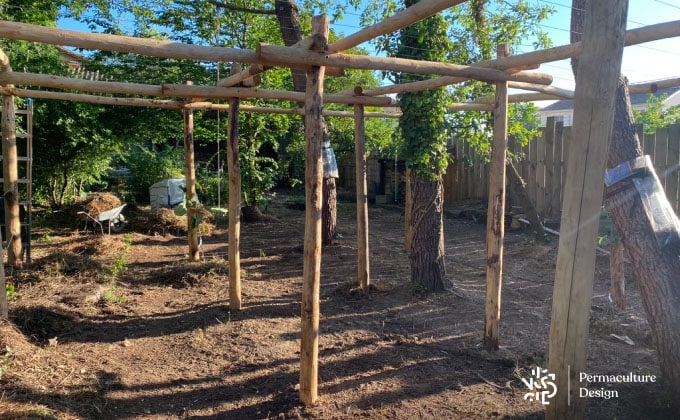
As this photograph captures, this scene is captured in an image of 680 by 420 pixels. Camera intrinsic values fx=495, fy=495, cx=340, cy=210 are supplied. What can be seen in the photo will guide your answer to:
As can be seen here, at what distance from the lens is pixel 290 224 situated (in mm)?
12055

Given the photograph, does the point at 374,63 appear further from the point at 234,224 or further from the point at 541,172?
the point at 541,172

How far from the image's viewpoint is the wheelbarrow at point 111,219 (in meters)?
9.55

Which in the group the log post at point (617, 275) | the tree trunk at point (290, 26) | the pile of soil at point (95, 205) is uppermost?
the tree trunk at point (290, 26)

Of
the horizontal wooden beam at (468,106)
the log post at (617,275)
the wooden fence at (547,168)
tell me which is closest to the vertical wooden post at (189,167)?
the horizontal wooden beam at (468,106)

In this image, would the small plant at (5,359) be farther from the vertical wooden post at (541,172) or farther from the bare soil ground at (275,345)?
the vertical wooden post at (541,172)

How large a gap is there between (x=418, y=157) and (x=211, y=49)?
3101 millimetres

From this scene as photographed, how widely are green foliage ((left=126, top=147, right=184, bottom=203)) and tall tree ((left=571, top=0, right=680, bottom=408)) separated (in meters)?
11.3

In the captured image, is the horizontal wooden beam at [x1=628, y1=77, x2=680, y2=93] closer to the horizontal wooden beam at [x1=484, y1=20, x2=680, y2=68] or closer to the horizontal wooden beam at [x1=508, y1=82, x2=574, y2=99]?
the horizontal wooden beam at [x1=508, y1=82, x2=574, y2=99]

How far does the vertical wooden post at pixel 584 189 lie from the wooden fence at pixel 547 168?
5904mm

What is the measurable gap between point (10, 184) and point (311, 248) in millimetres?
5679

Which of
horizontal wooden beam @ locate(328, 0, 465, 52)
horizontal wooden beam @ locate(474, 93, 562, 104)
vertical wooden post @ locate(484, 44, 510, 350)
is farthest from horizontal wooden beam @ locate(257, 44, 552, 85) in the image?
horizontal wooden beam @ locate(474, 93, 562, 104)

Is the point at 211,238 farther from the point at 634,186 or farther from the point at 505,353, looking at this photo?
the point at 634,186

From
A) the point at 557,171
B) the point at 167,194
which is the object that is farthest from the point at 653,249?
the point at 167,194

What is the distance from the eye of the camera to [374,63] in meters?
3.76
